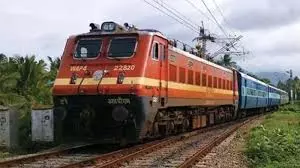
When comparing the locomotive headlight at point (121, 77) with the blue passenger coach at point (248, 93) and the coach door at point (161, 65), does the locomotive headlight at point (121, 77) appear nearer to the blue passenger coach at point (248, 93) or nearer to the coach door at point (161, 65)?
the coach door at point (161, 65)

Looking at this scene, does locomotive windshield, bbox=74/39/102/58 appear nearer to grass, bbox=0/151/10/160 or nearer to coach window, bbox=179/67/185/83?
grass, bbox=0/151/10/160

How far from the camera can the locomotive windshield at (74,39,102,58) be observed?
15773 millimetres

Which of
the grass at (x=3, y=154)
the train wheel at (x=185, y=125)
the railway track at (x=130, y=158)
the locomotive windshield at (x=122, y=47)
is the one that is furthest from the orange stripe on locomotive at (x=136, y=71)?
the grass at (x=3, y=154)

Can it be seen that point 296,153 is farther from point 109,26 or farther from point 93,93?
point 109,26

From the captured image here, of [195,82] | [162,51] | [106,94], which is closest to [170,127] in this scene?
[162,51]

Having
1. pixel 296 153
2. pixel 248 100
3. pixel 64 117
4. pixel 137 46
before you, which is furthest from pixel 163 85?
pixel 248 100

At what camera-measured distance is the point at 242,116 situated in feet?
133

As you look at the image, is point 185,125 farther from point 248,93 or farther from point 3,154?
point 248,93

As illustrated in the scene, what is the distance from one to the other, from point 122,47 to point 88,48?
1.06 metres

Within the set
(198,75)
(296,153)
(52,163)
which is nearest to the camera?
(52,163)

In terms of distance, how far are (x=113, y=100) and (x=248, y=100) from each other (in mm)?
25995

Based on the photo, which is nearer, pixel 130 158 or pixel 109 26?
pixel 130 158

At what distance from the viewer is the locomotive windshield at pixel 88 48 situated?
51.8 feet

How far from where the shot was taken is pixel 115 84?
14711mm
